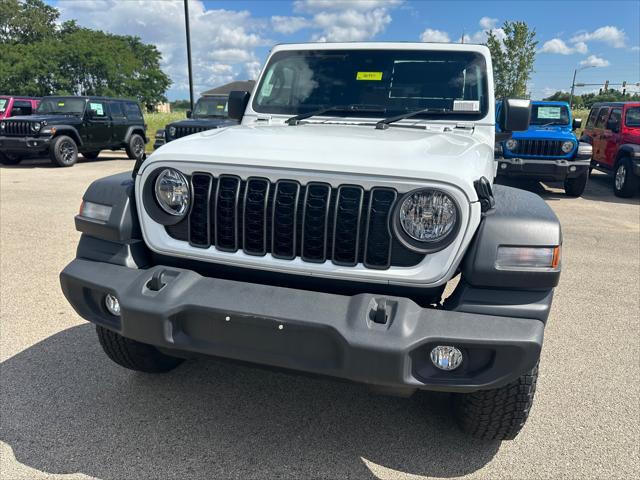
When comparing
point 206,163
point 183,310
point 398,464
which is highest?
point 206,163

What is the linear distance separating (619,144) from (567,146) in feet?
6.11

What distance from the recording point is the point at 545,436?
8.39 feet

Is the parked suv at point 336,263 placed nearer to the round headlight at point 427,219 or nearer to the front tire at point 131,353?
the round headlight at point 427,219

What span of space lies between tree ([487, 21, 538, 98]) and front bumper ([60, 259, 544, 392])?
2300cm

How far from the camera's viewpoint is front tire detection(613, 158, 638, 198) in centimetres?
1026

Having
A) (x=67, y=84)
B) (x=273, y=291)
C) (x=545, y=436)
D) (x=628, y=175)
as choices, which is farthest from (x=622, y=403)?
(x=67, y=84)

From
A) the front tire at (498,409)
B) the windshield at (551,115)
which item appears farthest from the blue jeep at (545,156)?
the front tire at (498,409)

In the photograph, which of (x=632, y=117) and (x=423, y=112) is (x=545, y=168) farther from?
(x=423, y=112)

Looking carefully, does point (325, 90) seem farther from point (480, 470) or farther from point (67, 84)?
point (67, 84)

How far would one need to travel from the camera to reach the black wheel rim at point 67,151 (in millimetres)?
12922

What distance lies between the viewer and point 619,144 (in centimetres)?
1086

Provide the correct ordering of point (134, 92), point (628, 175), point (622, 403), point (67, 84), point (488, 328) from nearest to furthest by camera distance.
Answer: point (488, 328), point (622, 403), point (628, 175), point (67, 84), point (134, 92)

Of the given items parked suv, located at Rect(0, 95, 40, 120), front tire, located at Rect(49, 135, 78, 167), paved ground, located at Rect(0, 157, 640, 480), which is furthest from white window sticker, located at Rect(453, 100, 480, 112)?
parked suv, located at Rect(0, 95, 40, 120)

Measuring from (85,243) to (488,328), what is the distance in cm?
188
